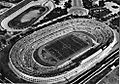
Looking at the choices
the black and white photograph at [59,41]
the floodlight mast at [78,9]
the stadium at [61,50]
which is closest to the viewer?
the black and white photograph at [59,41]

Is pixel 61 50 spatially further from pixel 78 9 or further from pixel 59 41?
pixel 78 9

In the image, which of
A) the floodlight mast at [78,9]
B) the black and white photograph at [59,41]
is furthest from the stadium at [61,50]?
the floodlight mast at [78,9]

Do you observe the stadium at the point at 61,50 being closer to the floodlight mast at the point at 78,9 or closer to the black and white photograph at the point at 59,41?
the black and white photograph at the point at 59,41

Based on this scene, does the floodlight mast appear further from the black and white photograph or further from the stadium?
the stadium

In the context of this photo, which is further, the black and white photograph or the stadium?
the stadium

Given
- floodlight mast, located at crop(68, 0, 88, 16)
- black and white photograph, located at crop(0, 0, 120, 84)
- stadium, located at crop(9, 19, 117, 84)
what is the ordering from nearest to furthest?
black and white photograph, located at crop(0, 0, 120, 84) < stadium, located at crop(9, 19, 117, 84) < floodlight mast, located at crop(68, 0, 88, 16)

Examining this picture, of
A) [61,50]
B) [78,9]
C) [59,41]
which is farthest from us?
[78,9]

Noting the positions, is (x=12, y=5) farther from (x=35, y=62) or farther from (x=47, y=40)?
(x=35, y=62)

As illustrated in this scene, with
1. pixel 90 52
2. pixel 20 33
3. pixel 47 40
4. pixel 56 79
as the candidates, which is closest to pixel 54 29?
pixel 47 40

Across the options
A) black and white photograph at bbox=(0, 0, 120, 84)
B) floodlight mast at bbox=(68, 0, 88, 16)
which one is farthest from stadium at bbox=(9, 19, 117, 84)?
floodlight mast at bbox=(68, 0, 88, 16)

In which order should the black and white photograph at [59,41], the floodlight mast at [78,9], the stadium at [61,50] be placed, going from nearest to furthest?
the black and white photograph at [59,41] < the stadium at [61,50] < the floodlight mast at [78,9]

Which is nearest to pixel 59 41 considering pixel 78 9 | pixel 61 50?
pixel 61 50
